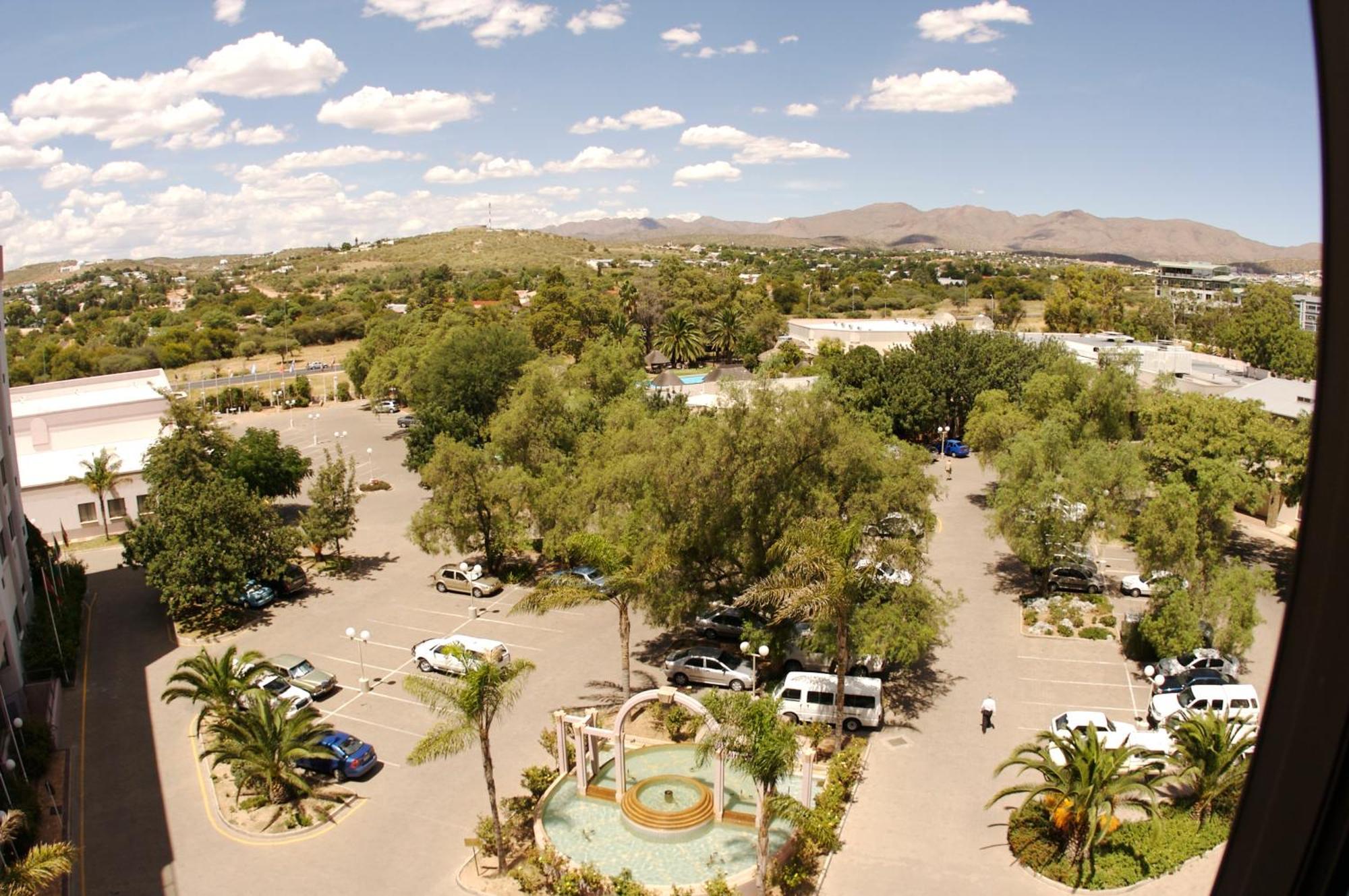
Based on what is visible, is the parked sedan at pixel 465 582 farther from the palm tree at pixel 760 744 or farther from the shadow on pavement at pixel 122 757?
the palm tree at pixel 760 744

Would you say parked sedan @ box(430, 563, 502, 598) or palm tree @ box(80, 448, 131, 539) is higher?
palm tree @ box(80, 448, 131, 539)

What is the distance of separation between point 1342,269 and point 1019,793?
16.2 meters

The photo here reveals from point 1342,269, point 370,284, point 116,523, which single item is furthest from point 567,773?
point 370,284

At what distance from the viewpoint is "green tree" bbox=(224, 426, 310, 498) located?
32781 mm

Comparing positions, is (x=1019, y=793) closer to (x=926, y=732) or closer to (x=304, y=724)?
(x=926, y=732)

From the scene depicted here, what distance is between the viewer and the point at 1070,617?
23766mm

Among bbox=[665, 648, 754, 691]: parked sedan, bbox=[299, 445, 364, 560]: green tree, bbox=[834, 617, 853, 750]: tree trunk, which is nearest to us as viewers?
bbox=[834, 617, 853, 750]: tree trunk

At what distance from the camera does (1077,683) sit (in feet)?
67.2

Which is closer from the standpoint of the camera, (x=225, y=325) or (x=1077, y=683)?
(x=1077, y=683)

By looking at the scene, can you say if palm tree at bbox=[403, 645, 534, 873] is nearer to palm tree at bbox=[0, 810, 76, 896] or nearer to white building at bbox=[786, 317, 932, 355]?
palm tree at bbox=[0, 810, 76, 896]

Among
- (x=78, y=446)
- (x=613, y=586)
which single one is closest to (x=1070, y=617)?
(x=613, y=586)

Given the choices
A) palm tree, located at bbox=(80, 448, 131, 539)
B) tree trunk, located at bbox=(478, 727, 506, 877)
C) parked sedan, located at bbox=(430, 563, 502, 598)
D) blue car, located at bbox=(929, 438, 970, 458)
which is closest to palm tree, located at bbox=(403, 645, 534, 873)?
tree trunk, located at bbox=(478, 727, 506, 877)

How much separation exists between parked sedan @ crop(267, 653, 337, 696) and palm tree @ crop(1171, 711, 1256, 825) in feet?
58.2

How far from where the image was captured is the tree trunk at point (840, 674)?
16.7 metres
